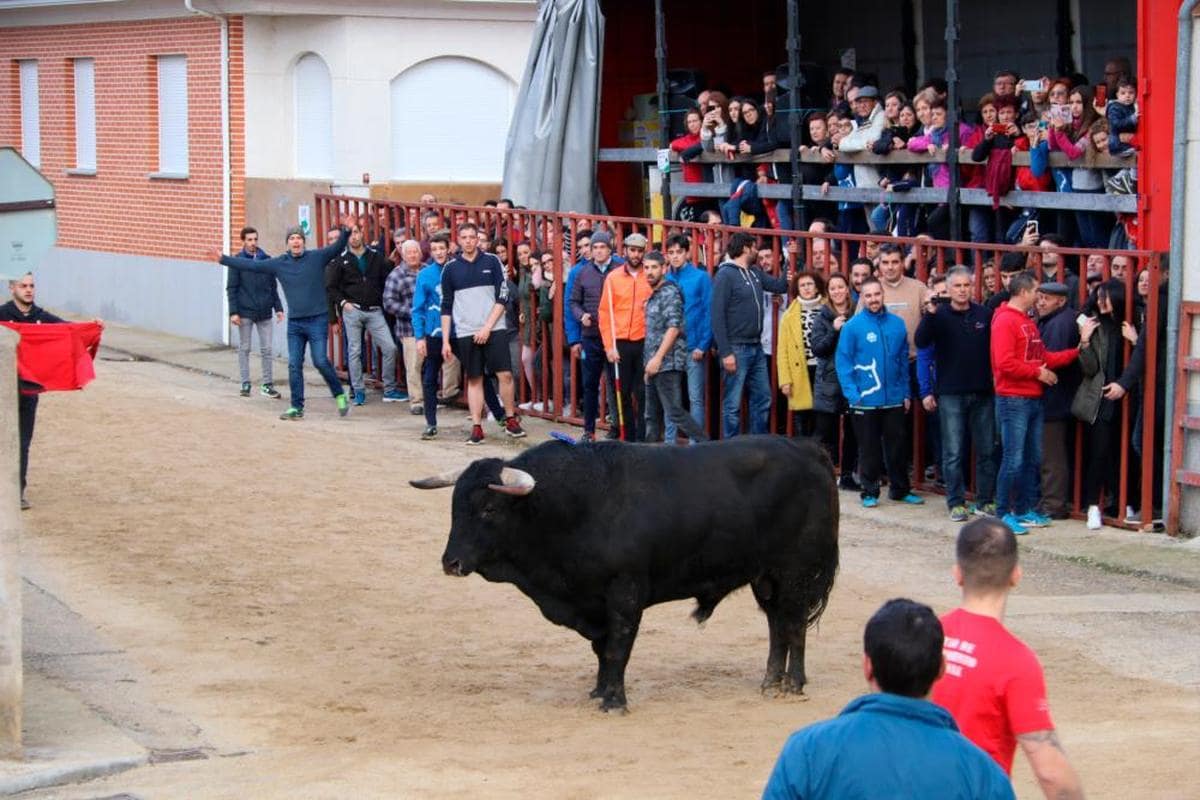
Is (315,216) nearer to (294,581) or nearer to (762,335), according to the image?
(762,335)

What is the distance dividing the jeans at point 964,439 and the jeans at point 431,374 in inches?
212

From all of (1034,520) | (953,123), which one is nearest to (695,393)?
(953,123)

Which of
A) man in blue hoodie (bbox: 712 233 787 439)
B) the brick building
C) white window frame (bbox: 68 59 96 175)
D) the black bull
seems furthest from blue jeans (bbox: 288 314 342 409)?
white window frame (bbox: 68 59 96 175)

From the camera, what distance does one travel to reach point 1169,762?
8.59 metres

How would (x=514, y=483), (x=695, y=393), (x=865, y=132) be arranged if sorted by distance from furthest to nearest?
(x=865, y=132)
(x=695, y=393)
(x=514, y=483)

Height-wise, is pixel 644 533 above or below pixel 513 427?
above

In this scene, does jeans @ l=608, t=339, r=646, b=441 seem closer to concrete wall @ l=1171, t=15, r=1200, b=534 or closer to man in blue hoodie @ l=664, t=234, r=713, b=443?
man in blue hoodie @ l=664, t=234, r=713, b=443

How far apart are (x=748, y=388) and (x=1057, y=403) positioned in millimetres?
3056

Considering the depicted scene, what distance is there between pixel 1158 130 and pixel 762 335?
3.74m

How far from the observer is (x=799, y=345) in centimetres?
1568

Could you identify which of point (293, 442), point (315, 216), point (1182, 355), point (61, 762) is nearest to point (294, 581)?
point (61, 762)

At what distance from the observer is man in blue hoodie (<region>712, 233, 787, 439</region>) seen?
633 inches

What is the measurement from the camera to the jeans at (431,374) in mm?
18141

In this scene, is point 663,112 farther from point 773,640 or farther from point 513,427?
point 773,640
